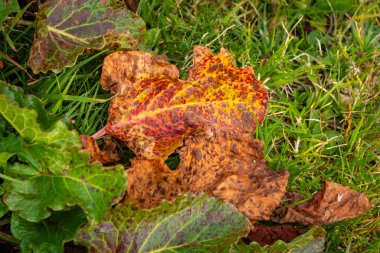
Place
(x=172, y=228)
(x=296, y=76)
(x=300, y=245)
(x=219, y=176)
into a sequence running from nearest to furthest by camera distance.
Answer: (x=172, y=228)
(x=300, y=245)
(x=219, y=176)
(x=296, y=76)

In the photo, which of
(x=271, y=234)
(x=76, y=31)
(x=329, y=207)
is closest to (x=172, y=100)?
(x=76, y=31)

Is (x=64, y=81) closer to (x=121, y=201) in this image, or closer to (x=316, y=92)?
(x=121, y=201)

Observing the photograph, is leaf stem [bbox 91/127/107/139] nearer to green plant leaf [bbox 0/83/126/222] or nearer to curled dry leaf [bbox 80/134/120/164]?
curled dry leaf [bbox 80/134/120/164]

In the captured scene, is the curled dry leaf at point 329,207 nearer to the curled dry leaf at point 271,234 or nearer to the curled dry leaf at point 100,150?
the curled dry leaf at point 271,234

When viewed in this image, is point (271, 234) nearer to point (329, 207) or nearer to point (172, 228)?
point (329, 207)

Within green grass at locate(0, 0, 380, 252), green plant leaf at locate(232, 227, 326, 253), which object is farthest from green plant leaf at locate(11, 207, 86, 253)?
green plant leaf at locate(232, 227, 326, 253)

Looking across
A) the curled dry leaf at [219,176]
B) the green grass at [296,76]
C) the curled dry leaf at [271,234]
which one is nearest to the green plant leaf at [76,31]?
the green grass at [296,76]

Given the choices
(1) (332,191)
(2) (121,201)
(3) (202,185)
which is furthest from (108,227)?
(1) (332,191)
